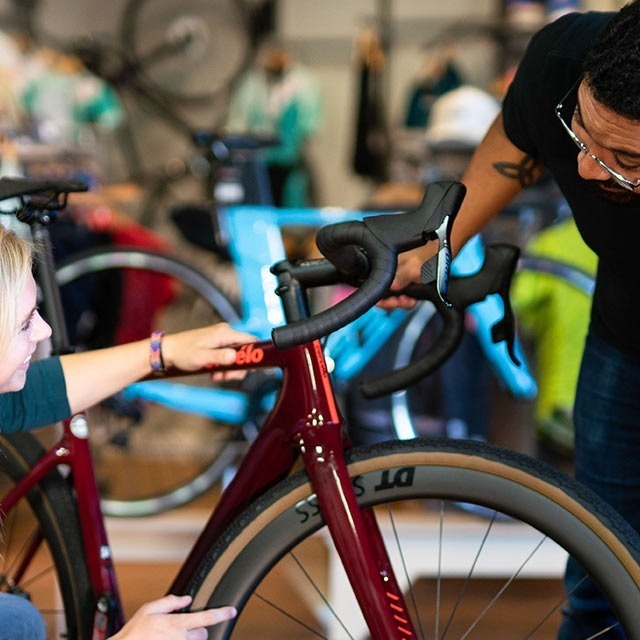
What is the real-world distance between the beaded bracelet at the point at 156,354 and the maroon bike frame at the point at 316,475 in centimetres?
8

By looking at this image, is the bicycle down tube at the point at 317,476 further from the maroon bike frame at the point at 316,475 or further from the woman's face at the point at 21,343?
the woman's face at the point at 21,343

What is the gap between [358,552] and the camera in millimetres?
1153

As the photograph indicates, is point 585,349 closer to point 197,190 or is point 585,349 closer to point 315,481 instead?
point 315,481

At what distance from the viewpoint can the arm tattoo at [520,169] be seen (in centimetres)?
141

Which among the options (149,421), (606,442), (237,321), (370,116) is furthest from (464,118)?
(606,442)

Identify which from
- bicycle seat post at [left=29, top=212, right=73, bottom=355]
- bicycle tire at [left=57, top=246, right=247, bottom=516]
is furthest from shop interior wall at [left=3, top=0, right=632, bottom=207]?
bicycle seat post at [left=29, top=212, right=73, bottom=355]

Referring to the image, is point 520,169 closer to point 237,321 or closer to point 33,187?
point 33,187

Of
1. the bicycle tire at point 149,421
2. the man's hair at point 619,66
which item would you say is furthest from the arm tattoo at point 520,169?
the bicycle tire at point 149,421

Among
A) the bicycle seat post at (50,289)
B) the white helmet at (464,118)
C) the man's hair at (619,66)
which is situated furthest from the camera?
the white helmet at (464,118)

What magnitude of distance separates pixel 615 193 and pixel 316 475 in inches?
18.6

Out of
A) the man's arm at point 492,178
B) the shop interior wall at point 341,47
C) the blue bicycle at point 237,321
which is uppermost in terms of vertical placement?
the shop interior wall at point 341,47

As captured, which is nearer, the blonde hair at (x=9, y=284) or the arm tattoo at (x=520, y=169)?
the blonde hair at (x=9, y=284)

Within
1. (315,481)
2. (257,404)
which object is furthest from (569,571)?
(257,404)

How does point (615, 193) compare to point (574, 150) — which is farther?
point (574, 150)
